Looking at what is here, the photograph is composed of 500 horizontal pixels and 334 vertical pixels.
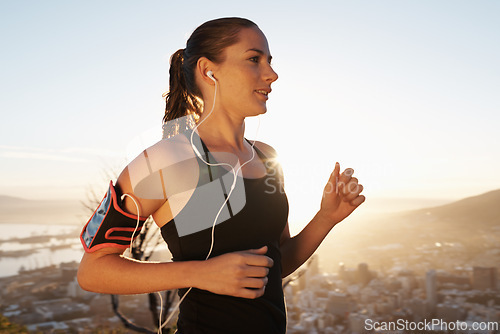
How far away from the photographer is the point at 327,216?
138cm

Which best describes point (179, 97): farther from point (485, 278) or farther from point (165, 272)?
point (485, 278)

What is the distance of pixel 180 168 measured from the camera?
1046mm

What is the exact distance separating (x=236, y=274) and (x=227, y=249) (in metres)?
0.17

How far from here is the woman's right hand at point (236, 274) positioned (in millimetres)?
914

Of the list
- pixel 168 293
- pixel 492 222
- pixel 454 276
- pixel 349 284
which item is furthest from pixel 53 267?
pixel 492 222

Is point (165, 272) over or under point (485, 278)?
over

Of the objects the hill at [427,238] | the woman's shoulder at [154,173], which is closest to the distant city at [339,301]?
the hill at [427,238]

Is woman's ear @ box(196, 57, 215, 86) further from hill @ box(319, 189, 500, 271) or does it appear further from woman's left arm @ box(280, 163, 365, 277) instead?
hill @ box(319, 189, 500, 271)

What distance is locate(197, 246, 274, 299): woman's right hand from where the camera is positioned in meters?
0.91

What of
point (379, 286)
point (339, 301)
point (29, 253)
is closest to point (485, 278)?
point (379, 286)

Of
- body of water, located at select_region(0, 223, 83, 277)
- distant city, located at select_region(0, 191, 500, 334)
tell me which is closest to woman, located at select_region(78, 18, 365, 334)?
distant city, located at select_region(0, 191, 500, 334)

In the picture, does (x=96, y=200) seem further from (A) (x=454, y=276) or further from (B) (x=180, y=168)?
(A) (x=454, y=276)

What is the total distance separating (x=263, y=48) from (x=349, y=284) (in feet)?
33.6

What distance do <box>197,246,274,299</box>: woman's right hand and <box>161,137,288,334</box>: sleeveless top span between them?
0.14 meters
